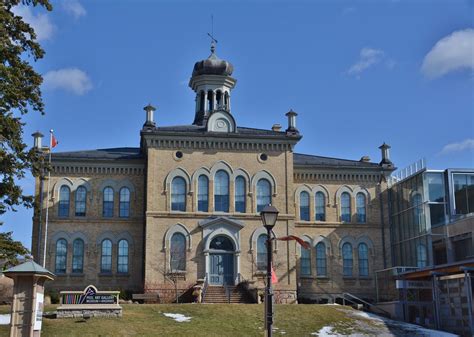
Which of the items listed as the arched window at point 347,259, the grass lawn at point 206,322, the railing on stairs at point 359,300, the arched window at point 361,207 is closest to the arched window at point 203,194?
the grass lawn at point 206,322

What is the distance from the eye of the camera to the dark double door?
140 feet

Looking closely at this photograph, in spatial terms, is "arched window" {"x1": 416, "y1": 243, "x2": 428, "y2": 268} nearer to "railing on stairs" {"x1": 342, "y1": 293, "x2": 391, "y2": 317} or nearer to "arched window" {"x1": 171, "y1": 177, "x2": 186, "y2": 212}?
"railing on stairs" {"x1": 342, "y1": 293, "x2": 391, "y2": 317}

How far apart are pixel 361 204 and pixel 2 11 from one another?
29.8m

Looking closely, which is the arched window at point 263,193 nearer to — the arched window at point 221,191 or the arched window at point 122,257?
the arched window at point 221,191

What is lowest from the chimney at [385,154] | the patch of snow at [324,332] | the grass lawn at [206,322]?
the patch of snow at [324,332]

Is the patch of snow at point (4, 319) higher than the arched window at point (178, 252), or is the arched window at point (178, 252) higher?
the arched window at point (178, 252)

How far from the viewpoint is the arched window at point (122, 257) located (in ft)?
146

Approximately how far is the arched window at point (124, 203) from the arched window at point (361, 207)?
15.0 metres

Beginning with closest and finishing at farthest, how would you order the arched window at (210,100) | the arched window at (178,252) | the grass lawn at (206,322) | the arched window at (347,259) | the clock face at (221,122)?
the grass lawn at (206,322)
the arched window at (178,252)
the clock face at (221,122)
the arched window at (347,259)
the arched window at (210,100)

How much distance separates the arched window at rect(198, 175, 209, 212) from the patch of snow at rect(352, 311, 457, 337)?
1154cm

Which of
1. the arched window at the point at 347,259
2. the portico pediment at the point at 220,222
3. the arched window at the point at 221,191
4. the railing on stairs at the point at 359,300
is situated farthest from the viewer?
the arched window at the point at 347,259

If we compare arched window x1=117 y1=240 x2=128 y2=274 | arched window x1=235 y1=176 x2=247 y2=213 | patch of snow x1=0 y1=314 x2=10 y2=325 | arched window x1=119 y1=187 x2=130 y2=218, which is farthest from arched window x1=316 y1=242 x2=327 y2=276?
patch of snow x1=0 y1=314 x2=10 y2=325

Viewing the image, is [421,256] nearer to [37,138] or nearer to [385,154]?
[385,154]

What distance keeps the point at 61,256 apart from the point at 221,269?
392 inches
